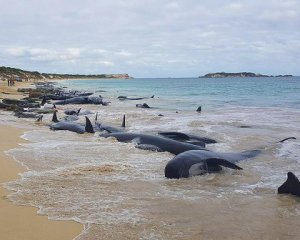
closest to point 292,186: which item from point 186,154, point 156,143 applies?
point 186,154

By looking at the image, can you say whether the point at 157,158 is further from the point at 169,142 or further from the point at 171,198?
the point at 171,198

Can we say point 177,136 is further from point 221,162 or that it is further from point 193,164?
point 193,164

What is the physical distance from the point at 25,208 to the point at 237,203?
3061mm

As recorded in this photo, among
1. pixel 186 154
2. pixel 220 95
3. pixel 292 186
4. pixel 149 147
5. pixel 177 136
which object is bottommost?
pixel 220 95

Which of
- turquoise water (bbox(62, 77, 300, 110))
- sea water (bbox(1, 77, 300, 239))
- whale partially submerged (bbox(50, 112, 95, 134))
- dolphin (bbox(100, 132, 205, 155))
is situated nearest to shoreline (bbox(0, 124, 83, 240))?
sea water (bbox(1, 77, 300, 239))

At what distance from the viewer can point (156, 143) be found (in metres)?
11.7

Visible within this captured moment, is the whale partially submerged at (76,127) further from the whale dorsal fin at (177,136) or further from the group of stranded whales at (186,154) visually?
A: the whale dorsal fin at (177,136)

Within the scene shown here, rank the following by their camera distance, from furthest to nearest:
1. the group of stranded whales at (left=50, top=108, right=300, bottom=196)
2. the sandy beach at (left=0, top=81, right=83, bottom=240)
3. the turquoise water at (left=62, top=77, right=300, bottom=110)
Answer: the turquoise water at (left=62, top=77, right=300, bottom=110) → the group of stranded whales at (left=50, top=108, right=300, bottom=196) → the sandy beach at (left=0, top=81, right=83, bottom=240)

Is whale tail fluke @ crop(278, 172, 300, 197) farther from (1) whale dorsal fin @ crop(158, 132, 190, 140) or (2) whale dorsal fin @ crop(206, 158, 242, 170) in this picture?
(1) whale dorsal fin @ crop(158, 132, 190, 140)

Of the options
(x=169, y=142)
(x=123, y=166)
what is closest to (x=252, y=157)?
(x=169, y=142)

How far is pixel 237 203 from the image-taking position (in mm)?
6375

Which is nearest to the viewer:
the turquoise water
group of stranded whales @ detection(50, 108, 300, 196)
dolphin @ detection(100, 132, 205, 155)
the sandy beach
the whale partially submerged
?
the sandy beach

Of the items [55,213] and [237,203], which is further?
[237,203]

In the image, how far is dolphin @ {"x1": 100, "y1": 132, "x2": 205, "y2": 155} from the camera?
11077mm
